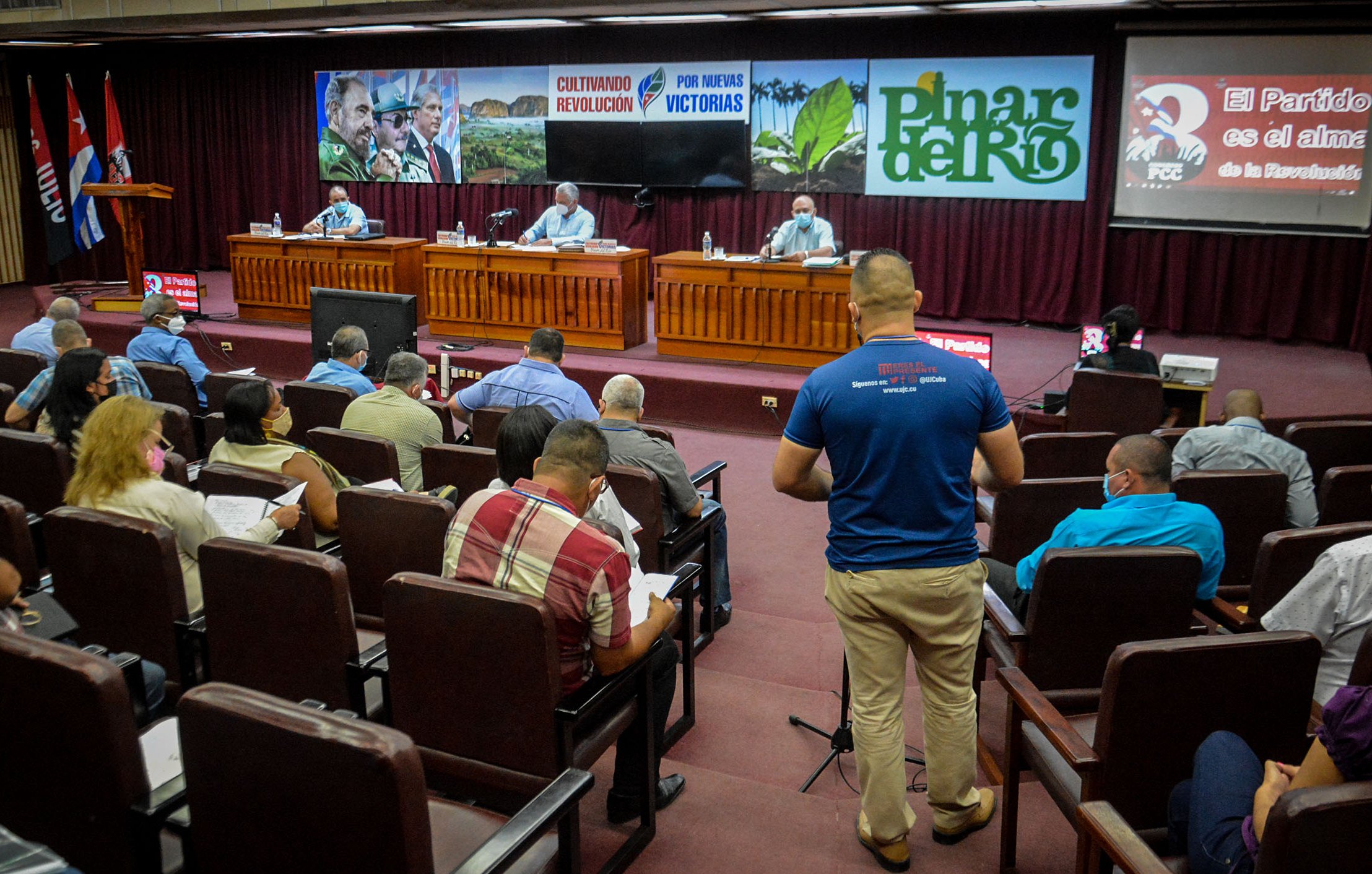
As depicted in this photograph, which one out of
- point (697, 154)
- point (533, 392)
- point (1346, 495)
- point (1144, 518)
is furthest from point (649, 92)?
point (1144, 518)

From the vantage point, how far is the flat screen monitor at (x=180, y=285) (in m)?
8.98

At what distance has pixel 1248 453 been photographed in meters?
4.12

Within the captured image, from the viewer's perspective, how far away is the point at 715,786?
292cm

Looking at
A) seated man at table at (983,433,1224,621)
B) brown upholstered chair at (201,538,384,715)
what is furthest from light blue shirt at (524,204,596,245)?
brown upholstered chair at (201,538,384,715)

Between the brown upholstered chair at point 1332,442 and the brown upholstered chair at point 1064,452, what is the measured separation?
0.85m

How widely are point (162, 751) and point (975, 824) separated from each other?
6.11ft

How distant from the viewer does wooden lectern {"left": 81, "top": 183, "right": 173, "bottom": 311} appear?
31.5 ft

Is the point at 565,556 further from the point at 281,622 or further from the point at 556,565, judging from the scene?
the point at 281,622

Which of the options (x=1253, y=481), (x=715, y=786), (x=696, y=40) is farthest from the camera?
(x=696, y=40)

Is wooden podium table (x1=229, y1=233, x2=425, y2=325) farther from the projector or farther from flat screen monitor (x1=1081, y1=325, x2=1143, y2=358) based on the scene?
the projector

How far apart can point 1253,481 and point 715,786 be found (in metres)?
2.13

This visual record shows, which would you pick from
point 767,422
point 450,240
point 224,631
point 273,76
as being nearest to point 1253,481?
point 224,631

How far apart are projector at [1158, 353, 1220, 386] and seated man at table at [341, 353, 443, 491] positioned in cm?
394

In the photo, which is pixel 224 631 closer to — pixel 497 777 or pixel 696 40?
pixel 497 777
